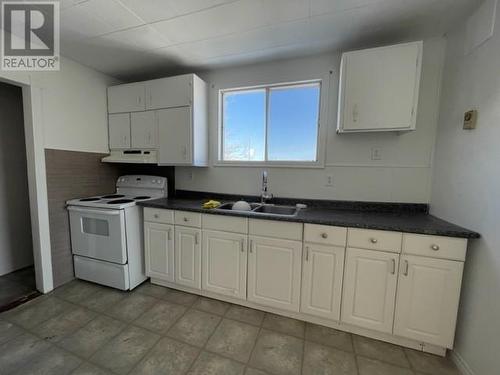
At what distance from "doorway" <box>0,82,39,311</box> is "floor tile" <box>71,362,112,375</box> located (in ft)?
5.16

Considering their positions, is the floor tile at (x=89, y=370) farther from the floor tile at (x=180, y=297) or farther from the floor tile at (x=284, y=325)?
the floor tile at (x=284, y=325)

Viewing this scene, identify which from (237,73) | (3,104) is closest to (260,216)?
(237,73)

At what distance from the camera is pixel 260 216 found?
1729mm

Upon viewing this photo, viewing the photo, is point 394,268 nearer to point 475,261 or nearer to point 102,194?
point 475,261

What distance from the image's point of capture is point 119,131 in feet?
8.34

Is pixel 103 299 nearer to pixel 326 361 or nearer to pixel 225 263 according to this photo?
pixel 225 263

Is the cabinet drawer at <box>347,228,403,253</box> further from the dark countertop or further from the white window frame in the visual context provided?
the white window frame

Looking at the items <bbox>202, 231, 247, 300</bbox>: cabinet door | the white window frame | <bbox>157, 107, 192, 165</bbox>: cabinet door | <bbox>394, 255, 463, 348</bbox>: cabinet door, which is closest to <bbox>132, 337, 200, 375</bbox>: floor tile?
<bbox>202, 231, 247, 300</bbox>: cabinet door

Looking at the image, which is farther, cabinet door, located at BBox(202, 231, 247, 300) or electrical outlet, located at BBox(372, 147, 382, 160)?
electrical outlet, located at BBox(372, 147, 382, 160)

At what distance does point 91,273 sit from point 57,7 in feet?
7.58

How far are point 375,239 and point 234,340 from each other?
1.26 meters

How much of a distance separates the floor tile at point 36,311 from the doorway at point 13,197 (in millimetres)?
518

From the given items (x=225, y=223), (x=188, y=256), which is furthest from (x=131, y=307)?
(x=225, y=223)

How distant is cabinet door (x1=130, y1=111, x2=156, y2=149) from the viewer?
2383mm
